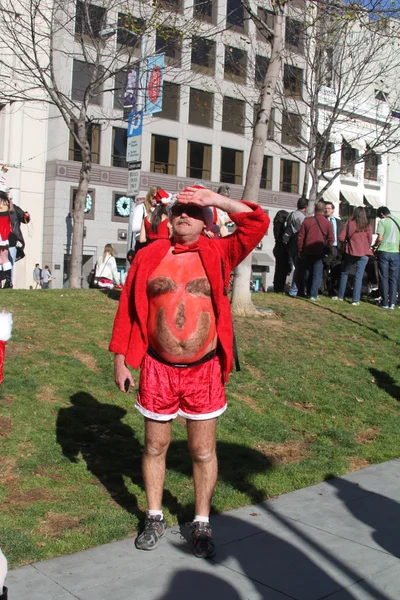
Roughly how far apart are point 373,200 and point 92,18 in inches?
1328

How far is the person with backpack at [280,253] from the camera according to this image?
14320 millimetres

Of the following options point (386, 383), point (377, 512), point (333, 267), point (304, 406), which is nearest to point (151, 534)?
point (377, 512)

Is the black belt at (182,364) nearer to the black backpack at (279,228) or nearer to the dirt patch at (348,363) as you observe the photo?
the dirt patch at (348,363)

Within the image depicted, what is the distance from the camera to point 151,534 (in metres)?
4.28

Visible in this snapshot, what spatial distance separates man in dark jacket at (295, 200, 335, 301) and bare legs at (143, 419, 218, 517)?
9.18m

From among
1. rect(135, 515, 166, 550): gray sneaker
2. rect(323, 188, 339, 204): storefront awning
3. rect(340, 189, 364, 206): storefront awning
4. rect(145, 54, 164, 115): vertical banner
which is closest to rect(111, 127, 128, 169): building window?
rect(323, 188, 339, 204): storefront awning

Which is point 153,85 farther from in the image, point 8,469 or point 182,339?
point 182,339

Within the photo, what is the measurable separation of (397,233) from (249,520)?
32.1 feet

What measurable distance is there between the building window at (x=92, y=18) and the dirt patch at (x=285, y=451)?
12326 mm

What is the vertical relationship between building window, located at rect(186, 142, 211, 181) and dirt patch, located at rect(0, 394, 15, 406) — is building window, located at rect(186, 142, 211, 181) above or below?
above

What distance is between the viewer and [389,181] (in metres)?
49.7

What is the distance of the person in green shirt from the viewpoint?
533 inches

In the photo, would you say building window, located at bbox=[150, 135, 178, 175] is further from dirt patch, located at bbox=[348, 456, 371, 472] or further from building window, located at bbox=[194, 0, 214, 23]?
dirt patch, located at bbox=[348, 456, 371, 472]

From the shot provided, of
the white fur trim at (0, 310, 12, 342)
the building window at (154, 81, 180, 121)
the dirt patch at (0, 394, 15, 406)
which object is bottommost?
the dirt patch at (0, 394, 15, 406)
